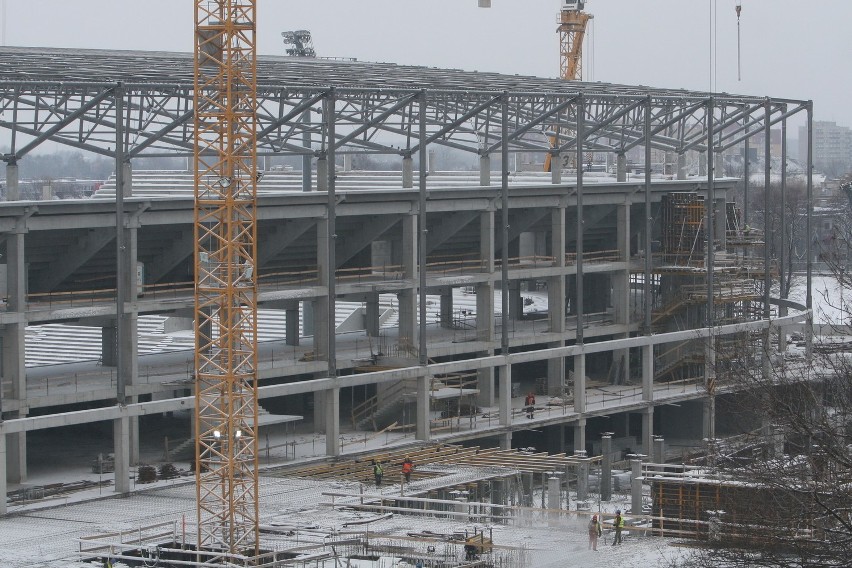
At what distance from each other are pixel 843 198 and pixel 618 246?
101 m

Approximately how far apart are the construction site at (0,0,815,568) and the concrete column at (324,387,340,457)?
0.05m

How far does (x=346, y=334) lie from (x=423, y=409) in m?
9.06

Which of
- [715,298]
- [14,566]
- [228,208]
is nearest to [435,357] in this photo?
[715,298]

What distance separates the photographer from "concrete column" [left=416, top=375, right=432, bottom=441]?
56.9m

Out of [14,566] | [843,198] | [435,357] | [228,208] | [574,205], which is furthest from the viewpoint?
[843,198]

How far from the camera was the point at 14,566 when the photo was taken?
3834cm

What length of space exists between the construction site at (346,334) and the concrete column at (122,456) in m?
0.11

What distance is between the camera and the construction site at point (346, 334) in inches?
1638

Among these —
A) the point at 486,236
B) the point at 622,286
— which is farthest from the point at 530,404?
the point at 622,286

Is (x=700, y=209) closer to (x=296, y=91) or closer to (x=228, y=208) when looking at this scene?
(x=296, y=91)

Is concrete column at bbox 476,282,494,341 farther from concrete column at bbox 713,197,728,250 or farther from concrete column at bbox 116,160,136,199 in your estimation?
concrete column at bbox 116,160,136,199

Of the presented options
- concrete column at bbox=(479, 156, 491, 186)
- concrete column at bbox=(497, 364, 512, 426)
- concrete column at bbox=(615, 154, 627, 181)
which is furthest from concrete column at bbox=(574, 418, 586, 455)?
concrete column at bbox=(615, 154, 627, 181)

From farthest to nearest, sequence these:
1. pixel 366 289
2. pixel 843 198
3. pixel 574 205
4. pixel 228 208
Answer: pixel 843 198 < pixel 574 205 < pixel 366 289 < pixel 228 208

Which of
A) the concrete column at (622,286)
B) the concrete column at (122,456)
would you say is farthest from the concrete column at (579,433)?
the concrete column at (122,456)
